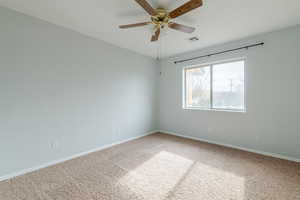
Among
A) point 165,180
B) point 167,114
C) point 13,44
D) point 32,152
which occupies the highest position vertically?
point 13,44

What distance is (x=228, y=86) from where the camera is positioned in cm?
331

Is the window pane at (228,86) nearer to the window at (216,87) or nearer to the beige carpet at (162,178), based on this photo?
the window at (216,87)

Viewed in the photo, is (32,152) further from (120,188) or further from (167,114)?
(167,114)

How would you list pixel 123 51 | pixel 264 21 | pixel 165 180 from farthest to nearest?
pixel 123 51
pixel 264 21
pixel 165 180

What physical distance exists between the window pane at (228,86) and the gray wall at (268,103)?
0.59 feet

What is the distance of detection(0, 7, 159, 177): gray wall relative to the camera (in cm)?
200

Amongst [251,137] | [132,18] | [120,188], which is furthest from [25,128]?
[251,137]

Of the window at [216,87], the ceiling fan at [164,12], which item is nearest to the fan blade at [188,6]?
the ceiling fan at [164,12]

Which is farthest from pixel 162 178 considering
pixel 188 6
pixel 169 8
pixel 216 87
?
pixel 216 87

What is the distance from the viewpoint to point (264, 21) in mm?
2314

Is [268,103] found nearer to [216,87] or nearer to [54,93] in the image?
[216,87]

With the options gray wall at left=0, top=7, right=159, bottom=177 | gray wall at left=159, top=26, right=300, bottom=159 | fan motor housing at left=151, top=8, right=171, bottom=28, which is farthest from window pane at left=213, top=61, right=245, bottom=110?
gray wall at left=0, top=7, right=159, bottom=177

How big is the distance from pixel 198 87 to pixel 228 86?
777 millimetres

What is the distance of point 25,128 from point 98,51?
1936mm
